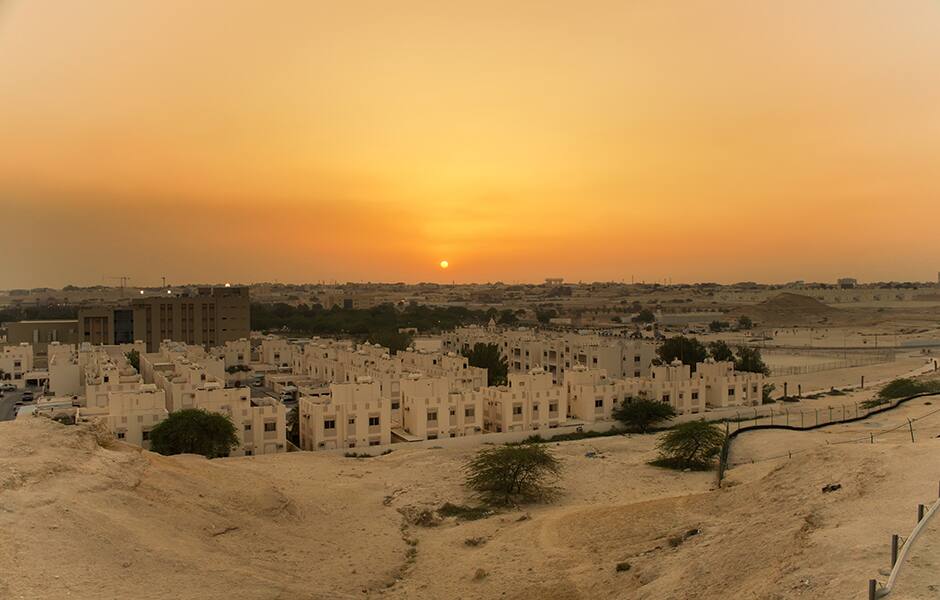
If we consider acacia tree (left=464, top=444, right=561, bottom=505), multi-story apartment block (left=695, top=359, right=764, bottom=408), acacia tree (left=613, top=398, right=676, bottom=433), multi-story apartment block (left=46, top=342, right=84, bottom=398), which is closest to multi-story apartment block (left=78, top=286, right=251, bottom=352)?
multi-story apartment block (left=46, top=342, right=84, bottom=398)

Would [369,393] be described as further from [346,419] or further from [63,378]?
[63,378]

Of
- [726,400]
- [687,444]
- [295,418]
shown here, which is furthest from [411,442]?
[726,400]

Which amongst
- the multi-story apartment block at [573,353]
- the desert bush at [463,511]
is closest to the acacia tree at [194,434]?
the desert bush at [463,511]

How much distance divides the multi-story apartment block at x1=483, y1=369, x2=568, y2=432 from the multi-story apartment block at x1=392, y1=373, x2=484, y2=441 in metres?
1.14

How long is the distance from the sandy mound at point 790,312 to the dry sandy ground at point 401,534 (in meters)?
125

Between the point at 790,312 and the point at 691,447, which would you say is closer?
the point at 691,447

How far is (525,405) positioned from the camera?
1506 inches

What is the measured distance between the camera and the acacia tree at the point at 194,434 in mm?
30219

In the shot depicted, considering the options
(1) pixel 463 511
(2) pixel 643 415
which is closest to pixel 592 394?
(2) pixel 643 415

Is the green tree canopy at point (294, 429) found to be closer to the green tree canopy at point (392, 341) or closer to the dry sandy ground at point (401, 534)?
the dry sandy ground at point (401, 534)

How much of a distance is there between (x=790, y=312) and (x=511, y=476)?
472 ft

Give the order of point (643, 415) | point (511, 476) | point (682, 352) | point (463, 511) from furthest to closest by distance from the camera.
→ point (682, 352) < point (643, 415) < point (511, 476) < point (463, 511)

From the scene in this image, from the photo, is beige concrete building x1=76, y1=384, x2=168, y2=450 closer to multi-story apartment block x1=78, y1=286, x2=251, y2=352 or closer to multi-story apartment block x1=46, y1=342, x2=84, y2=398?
multi-story apartment block x1=46, y1=342, x2=84, y2=398

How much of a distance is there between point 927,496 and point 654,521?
6.58 meters
